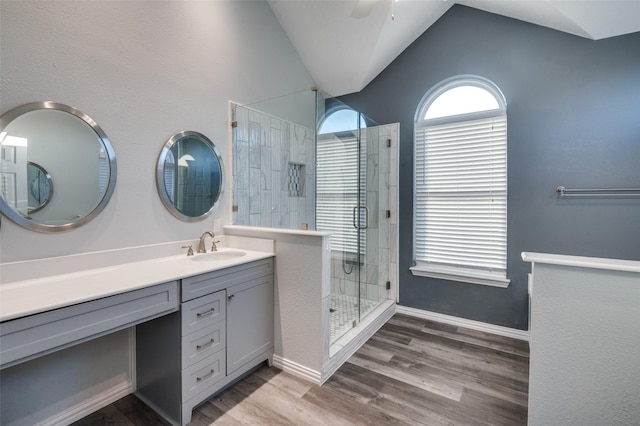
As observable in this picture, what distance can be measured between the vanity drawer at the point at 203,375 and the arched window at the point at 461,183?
7.09ft

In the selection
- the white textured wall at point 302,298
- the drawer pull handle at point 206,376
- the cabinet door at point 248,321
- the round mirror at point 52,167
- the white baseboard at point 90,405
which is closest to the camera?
the round mirror at point 52,167

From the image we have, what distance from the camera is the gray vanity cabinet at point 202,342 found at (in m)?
1.60

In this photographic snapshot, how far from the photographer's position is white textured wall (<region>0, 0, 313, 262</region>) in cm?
147

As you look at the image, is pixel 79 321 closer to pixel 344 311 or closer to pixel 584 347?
pixel 344 311

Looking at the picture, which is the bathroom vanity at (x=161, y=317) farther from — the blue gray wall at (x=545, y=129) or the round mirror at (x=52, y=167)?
the blue gray wall at (x=545, y=129)

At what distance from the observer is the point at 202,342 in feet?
5.51

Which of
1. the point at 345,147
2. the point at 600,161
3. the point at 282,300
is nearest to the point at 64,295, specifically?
the point at 282,300

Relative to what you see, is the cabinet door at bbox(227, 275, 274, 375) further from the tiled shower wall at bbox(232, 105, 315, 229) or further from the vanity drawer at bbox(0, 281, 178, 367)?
the tiled shower wall at bbox(232, 105, 315, 229)

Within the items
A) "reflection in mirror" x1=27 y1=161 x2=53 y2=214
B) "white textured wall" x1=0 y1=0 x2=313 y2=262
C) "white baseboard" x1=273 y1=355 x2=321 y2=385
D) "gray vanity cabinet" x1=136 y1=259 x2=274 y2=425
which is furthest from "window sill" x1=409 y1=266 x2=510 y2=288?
"reflection in mirror" x1=27 y1=161 x2=53 y2=214

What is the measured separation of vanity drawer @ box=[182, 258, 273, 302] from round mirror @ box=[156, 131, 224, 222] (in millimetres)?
689

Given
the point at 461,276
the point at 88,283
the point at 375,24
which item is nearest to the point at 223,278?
the point at 88,283

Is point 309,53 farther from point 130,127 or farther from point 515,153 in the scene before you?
point 515,153

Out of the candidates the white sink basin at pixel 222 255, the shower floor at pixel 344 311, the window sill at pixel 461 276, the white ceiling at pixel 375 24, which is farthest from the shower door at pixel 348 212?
the white ceiling at pixel 375 24

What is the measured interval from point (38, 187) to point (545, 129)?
3683mm
